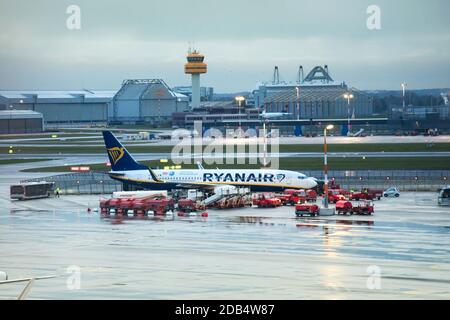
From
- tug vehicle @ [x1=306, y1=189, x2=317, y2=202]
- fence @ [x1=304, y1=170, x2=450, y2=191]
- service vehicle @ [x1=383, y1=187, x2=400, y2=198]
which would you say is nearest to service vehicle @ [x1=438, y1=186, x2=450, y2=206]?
service vehicle @ [x1=383, y1=187, x2=400, y2=198]

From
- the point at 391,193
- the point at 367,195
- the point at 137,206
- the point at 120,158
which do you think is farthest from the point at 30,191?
the point at 391,193

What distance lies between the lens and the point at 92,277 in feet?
161

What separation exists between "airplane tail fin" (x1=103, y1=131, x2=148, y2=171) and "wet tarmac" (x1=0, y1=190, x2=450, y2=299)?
16.5 meters

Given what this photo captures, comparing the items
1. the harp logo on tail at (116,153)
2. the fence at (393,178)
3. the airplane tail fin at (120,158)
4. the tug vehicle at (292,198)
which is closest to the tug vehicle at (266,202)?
the tug vehicle at (292,198)

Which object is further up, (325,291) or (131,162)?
(131,162)

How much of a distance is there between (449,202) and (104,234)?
35.5 m

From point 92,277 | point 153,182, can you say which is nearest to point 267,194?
point 153,182

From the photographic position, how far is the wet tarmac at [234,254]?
148 ft

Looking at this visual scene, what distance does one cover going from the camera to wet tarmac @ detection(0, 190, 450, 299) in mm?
45000

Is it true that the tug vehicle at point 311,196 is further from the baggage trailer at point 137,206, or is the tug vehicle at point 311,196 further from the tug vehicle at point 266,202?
the baggage trailer at point 137,206

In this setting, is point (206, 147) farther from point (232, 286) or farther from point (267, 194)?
point (232, 286)

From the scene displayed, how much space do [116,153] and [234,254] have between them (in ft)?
159

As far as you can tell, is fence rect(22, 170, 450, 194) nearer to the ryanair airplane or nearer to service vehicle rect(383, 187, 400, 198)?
service vehicle rect(383, 187, 400, 198)

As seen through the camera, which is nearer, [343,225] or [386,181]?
[343,225]
